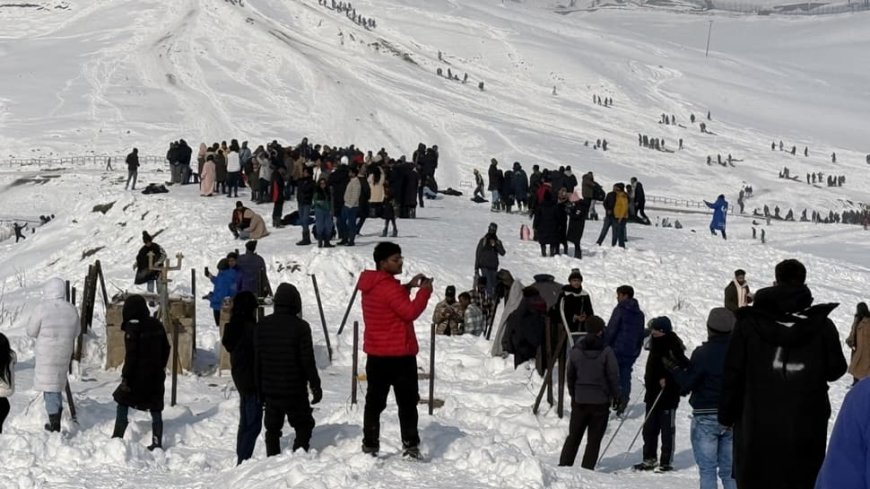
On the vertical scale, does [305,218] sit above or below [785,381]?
below

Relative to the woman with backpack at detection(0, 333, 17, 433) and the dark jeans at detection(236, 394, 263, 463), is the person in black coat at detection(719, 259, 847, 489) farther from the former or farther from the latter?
the woman with backpack at detection(0, 333, 17, 433)

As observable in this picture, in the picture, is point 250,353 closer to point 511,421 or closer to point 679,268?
point 511,421

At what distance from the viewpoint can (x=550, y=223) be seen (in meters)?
24.4

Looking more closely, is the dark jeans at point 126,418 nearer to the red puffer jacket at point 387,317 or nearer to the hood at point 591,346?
the red puffer jacket at point 387,317

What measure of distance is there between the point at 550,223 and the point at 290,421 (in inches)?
598

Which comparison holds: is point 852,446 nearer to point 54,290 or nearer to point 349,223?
point 54,290

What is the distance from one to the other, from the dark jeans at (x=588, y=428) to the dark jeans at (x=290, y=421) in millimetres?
2376

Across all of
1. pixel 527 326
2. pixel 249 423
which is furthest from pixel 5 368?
pixel 527 326

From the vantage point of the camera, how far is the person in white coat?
34.5 ft

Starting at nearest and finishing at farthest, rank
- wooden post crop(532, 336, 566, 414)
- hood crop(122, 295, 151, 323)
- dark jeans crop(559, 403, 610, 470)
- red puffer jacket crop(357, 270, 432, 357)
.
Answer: red puffer jacket crop(357, 270, 432, 357) → hood crop(122, 295, 151, 323) → dark jeans crop(559, 403, 610, 470) → wooden post crop(532, 336, 566, 414)

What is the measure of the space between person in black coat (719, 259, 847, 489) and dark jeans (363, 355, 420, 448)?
3125 millimetres

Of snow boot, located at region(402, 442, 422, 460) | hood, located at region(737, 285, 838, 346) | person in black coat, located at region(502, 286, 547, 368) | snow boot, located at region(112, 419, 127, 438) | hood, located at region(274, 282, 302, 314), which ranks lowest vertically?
snow boot, located at region(112, 419, 127, 438)

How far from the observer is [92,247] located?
26.8 metres

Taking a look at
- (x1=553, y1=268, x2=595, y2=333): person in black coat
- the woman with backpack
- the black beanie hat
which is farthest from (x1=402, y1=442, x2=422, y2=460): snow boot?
(x1=553, y1=268, x2=595, y2=333): person in black coat
